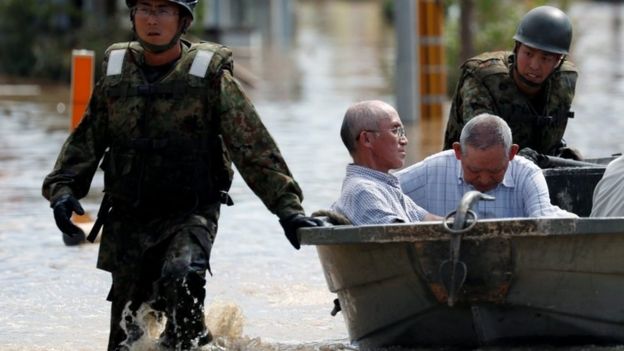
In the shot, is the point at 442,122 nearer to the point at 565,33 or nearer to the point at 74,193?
the point at 565,33

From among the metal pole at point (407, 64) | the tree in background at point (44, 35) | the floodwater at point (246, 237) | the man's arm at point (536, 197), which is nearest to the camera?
the man's arm at point (536, 197)

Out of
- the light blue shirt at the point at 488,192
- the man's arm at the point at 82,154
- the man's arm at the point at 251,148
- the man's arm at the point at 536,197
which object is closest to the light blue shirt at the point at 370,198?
the man's arm at the point at 251,148

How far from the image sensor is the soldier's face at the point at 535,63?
339 inches

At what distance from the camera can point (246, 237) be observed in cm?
1196

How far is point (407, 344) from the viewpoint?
7.21m

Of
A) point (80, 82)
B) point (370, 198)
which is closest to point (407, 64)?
point (80, 82)

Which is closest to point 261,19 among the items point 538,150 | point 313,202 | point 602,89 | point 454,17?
point 454,17

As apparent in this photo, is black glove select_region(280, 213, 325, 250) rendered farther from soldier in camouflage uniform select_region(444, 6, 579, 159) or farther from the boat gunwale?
soldier in camouflage uniform select_region(444, 6, 579, 159)

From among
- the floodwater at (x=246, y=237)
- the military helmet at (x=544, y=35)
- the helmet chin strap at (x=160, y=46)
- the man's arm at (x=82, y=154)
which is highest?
the helmet chin strap at (x=160, y=46)

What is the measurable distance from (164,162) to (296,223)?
2.17 feet

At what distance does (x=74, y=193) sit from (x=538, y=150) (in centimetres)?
308

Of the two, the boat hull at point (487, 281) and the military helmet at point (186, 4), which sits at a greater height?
the military helmet at point (186, 4)

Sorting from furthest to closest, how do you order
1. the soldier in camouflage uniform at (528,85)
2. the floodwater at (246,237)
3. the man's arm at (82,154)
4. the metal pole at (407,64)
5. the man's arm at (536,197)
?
1. the metal pole at (407,64)
2. the soldier in camouflage uniform at (528,85)
3. the floodwater at (246,237)
4. the man's arm at (536,197)
5. the man's arm at (82,154)

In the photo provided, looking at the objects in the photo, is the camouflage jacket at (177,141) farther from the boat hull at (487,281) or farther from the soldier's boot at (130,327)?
the boat hull at (487,281)
